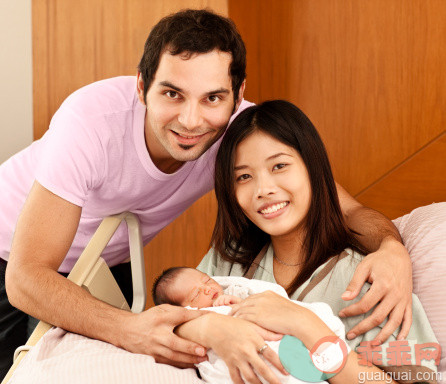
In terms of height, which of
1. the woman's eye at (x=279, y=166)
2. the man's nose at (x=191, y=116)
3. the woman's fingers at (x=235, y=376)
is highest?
the man's nose at (x=191, y=116)

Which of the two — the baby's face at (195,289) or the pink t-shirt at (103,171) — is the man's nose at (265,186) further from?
the pink t-shirt at (103,171)

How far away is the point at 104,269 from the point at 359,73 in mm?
1379

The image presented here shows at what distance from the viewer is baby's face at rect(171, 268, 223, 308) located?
1659 millimetres

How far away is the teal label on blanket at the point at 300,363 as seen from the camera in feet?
4.27

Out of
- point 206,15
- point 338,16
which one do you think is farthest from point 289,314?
point 338,16

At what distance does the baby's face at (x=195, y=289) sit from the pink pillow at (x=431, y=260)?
21.7 inches

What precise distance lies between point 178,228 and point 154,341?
1.70 m

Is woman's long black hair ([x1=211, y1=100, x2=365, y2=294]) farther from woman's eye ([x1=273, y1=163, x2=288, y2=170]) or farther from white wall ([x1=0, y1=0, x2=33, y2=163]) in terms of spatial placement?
white wall ([x1=0, y1=0, x2=33, y2=163])

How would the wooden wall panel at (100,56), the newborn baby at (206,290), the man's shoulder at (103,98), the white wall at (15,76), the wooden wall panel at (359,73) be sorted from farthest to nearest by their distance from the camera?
1. the white wall at (15,76)
2. the wooden wall panel at (100,56)
3. the wooden wall panel at (359,73)
4. the man's shoulder at (103,98)
5. the newborn baby at (206,290)

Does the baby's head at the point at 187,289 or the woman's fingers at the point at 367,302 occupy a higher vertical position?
the woman's fingers at the point at 367,302

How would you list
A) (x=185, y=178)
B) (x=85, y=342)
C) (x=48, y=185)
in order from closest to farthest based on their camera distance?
(x=85, y=342) → (x=48, y=185) → (x=185, y=178)

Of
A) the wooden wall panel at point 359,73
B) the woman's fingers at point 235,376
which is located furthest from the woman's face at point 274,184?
the wooden wall panel at point 359,73

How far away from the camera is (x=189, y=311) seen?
1510 millimetres

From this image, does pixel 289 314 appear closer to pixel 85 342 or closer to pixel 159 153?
pixel 85 342
